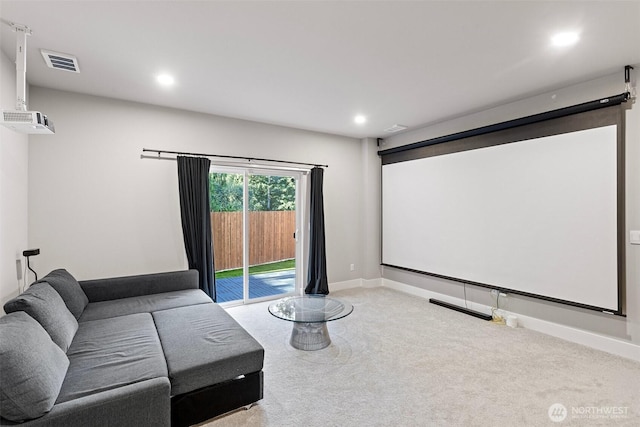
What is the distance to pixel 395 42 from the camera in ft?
7.73

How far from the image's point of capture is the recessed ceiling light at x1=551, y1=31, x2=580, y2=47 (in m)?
2.26

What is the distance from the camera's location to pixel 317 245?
4.95 meters

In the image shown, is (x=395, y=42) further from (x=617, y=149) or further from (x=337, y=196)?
(x=337, y=196)

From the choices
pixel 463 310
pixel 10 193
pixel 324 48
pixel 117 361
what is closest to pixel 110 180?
pixel 10 193

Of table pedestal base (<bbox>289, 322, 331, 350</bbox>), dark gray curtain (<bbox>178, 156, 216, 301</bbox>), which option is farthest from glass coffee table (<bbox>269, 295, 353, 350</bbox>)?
dark gray curtain (<bbox>178, 156, 216, 301</bbox>)

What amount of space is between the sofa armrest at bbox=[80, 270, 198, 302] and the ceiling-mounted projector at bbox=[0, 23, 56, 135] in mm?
1636

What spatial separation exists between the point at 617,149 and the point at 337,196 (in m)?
3.53

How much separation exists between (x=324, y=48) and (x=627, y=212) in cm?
316

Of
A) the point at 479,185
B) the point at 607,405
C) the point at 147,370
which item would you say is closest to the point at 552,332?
the point at 607,405

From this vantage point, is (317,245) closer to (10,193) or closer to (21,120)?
(10,193)

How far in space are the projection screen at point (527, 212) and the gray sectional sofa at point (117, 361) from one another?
3165 mm

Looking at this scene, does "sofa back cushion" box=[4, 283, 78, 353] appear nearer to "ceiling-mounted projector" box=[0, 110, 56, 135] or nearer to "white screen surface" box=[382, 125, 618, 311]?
"ceiling-mounted projector" box=[0, 110, 56, 135]

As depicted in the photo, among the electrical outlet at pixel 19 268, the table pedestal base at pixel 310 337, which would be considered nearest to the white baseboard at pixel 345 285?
the table pedestal base at pixel 310 337

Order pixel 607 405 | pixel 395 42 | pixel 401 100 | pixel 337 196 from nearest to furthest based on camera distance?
pixel 607 405
pixel 395 42
pixel 401 100
pixel 337 196
